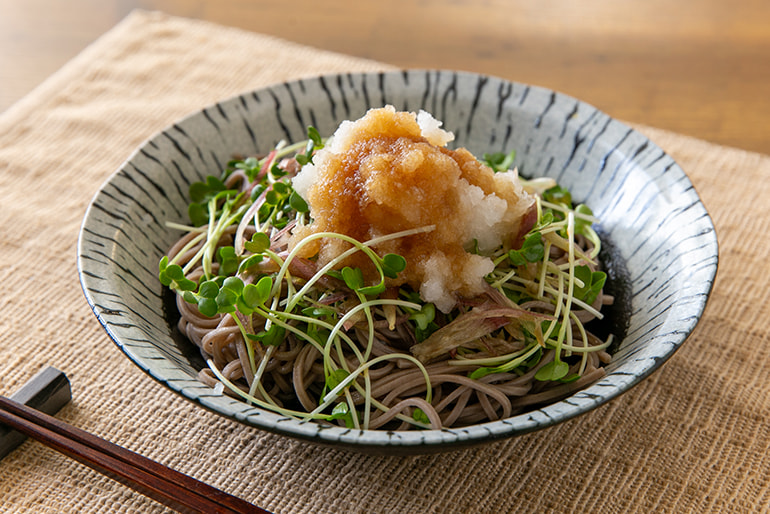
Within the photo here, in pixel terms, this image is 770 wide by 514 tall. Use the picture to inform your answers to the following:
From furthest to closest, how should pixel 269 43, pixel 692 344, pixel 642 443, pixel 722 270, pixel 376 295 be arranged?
1. pixel 269 43
2. pixel 722 270
3. pixel 692 344
4. pixel 642 443
5. pixel 376 295

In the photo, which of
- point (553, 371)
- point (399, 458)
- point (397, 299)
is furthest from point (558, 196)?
point (399, 458)

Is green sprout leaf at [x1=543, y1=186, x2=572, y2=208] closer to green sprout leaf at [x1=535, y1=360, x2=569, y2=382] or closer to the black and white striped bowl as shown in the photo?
the black and white striped bowl

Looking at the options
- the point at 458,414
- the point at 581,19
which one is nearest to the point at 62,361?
→ the point at 458,414

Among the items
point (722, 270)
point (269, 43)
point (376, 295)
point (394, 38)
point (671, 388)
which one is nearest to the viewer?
point (376, 295)

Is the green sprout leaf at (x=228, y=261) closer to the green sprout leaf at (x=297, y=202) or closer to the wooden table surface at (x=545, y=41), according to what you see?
the green sprout leaf at (x=297, y=202)

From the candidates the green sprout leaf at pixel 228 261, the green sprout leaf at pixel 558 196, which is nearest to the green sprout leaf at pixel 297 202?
the green sprout leaf at pixel 228 261

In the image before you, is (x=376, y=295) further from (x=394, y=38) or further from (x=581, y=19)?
(x=581, y=19)

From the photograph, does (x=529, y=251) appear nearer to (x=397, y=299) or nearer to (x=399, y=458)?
(x=397, y=299)
